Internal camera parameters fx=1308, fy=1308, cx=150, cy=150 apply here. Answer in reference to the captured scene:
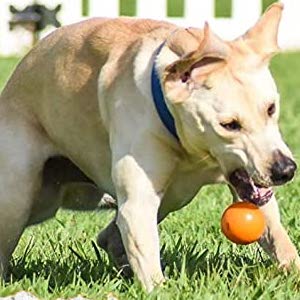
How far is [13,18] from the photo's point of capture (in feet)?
52.9

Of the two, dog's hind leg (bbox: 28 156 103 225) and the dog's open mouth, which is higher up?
the dog's open mouth

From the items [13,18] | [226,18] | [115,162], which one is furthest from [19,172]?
[226,18]

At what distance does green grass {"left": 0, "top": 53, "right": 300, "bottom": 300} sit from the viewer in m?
4.79

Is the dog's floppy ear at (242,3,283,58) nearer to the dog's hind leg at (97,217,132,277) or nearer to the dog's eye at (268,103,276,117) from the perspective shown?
the dog's eye at (268,103,276,117)

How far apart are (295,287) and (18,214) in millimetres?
1249

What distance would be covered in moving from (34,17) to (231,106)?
37.0ft

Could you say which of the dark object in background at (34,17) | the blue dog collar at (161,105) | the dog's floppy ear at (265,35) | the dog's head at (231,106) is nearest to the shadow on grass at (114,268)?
the dog's head at (231,106)

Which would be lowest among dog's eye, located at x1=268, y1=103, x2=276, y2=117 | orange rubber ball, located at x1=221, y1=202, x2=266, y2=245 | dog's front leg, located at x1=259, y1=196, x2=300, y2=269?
dog's front leg, located at x1=259, y1=196, x2=300, y2=269

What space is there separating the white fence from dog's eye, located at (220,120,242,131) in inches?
418

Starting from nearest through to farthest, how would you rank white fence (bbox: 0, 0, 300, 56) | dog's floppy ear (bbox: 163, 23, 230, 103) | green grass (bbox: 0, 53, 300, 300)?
1. dog's floppy ear (bbox: 163, 23, 230, 103)
2. green grass (bbox: 0, 53, 300, 300)
3. white fence (bbox: 0, 0, 300, 56)

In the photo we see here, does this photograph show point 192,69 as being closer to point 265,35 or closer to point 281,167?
point 265,35

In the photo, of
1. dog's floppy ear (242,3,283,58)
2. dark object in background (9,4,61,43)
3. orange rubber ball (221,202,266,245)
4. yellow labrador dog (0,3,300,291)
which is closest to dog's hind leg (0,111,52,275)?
yellow labrador dog (0,3,300,291)

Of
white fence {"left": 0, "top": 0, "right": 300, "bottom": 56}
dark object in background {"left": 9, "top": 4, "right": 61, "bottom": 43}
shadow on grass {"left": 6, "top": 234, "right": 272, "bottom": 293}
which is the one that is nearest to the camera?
shadow on grass {"left": 6, "top": 234, "right": 272, "bottom": 293}

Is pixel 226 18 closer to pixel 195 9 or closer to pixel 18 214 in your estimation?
pixel 195 9
